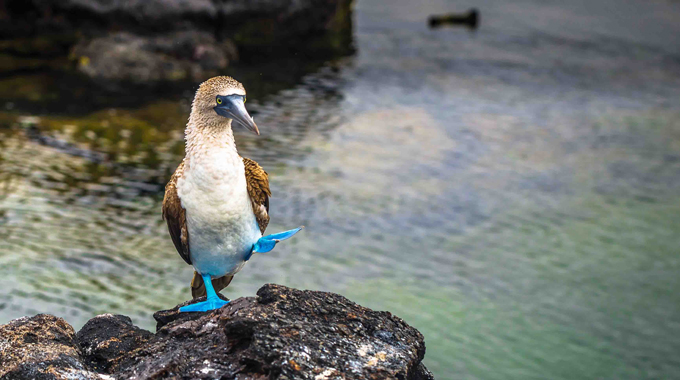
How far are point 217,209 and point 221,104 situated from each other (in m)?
0.79

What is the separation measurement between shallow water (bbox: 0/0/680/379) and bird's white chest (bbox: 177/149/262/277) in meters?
7.47

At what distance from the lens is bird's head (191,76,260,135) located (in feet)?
18.6

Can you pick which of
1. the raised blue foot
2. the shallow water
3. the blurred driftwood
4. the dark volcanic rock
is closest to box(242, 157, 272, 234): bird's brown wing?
the raised blue foot

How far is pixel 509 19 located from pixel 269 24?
11.7m

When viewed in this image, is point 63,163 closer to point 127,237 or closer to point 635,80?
point 127,237

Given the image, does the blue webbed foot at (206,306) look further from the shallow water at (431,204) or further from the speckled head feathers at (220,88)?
the shallow water at (431,204)

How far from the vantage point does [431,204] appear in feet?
60.6

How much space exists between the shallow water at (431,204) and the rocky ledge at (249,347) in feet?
23.1

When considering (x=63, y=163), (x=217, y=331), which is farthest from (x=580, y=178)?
(x=217, y=331)

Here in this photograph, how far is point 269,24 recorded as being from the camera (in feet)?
94.4

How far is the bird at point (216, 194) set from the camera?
5.71 m

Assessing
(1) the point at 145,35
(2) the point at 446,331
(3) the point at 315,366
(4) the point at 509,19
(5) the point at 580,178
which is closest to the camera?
(3) the point at 315,366

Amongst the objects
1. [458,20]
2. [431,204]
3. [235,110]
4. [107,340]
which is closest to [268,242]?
[235,110]

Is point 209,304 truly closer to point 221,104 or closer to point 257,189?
point 257,189
